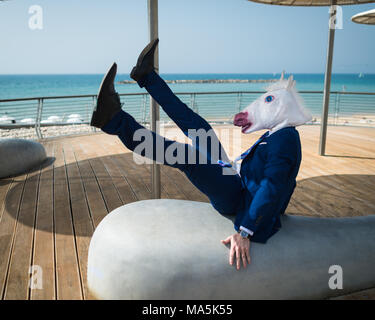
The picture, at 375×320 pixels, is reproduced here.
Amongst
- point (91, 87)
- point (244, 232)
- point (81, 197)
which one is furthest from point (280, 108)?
point (91, 87)

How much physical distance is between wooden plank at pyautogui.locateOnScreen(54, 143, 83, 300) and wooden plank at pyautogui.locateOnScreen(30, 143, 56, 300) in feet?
0.11

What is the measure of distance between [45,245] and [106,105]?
119cm

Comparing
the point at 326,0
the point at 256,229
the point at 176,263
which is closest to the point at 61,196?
the point at 176,263

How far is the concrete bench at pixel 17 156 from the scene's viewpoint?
11.7 feet

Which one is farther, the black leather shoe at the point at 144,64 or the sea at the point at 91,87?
the sea at the point at 91,87

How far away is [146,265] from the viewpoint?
1.33 meters

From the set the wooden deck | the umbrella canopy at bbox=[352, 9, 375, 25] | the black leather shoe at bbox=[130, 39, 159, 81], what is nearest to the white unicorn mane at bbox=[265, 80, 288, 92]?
the black leather shoe at bbox=[130, 39, 159, 81]

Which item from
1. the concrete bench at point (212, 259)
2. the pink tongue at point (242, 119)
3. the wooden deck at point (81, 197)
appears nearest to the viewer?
the concrete bench at point (212, 259)

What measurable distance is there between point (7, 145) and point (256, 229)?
138 inches

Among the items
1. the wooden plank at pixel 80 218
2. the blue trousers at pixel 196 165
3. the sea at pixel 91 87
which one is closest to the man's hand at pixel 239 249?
the blue trousers at pixel 196 165

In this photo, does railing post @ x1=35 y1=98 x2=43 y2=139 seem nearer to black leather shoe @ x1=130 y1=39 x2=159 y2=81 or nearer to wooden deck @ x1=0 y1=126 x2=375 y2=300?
wooden deck @ x1=0 y1=126 x2=375 y2=300

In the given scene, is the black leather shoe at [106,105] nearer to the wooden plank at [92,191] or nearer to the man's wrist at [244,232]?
the man's wrist at [244,232]

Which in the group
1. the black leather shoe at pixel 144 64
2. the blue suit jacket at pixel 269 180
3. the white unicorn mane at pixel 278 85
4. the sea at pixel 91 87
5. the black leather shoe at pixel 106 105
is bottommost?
the sea at pixel 91 87

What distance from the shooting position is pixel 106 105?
144cm
